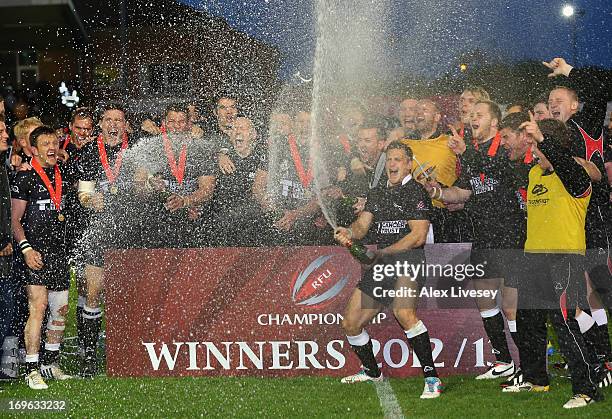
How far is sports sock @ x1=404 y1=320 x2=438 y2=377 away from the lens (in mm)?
4301

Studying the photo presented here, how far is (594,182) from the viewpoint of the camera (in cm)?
416

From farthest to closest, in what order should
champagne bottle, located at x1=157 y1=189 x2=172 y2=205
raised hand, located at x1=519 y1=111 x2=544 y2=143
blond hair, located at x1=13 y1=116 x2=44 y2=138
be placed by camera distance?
1. blond hair, located at x1=13 y1=116 x2=44 y2=138
2. champagne bottle, located at x1=157 y1=189 x2=172 y2=205
3. raised hand, located at x1=519 y1=111 x2=544 y2=143

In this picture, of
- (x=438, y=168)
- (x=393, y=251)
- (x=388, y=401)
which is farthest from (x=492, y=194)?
(x=388, y=401)

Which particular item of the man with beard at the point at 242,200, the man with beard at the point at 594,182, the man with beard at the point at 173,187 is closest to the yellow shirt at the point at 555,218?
the man with beard at the point at 594,182

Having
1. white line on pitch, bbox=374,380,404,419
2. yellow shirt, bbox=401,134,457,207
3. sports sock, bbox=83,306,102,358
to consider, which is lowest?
white line on pitch, bbox=374,380,404,419

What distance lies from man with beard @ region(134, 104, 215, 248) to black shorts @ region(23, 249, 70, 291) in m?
0.49

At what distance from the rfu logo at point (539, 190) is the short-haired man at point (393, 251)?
0.53m

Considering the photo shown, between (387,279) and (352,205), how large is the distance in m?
0.49

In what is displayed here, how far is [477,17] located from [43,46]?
3.81m

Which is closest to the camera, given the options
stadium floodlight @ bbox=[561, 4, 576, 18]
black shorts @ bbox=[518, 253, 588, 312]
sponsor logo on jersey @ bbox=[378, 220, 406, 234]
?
black shorts @ bbox=[518, 253, 588, 312]

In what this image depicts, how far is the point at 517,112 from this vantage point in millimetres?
4465

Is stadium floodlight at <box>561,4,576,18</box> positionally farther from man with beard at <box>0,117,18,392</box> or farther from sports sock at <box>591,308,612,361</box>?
man with beard at <box>0,117,18,392</box>

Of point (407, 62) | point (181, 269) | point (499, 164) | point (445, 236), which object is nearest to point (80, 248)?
point (181, 269)

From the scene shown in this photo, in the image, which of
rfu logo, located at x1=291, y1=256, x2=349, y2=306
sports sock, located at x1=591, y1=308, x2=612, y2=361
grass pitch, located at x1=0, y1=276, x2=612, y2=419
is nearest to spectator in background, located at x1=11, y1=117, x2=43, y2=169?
grass pitch, located at x1=0, y1=276, x2=612, y2=419
